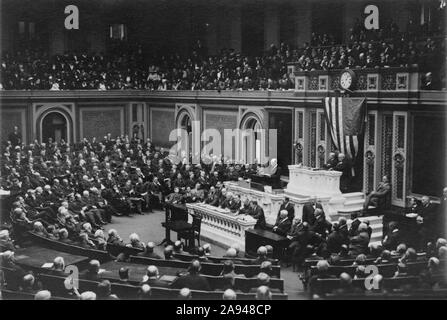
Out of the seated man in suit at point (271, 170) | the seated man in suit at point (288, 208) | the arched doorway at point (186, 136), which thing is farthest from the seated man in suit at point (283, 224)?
the arched doorway at point (186, 136)

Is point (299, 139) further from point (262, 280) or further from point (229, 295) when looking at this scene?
point (229, 295)

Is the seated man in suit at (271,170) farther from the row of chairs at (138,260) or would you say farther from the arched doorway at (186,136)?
the row of chairs at (138,260)

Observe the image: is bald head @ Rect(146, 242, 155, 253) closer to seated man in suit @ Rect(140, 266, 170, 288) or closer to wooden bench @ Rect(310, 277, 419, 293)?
seated man in suit @ Rect(140, 266, 170, 288)

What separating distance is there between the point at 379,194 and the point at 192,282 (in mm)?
7597

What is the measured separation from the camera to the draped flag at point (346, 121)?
17047 millimetres

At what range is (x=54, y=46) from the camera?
22.1m

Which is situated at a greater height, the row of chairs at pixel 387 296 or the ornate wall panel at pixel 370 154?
the ornate wall panel at pixel 370 154

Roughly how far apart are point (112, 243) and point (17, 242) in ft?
7.96

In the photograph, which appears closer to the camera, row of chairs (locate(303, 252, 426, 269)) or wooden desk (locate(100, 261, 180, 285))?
wooden desk (locate(100, 261, 180, 285))

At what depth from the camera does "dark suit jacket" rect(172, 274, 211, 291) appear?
10703 mm

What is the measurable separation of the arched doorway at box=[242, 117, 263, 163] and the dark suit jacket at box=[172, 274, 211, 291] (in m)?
8.05

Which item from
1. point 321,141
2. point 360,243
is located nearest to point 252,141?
point 321,141

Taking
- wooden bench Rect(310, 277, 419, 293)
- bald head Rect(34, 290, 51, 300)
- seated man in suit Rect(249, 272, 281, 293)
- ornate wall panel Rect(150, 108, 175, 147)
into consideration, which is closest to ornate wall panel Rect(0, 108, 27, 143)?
ornate wall panel Rect(150, 108, 175, 147)
